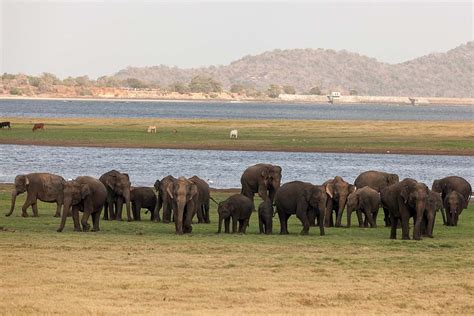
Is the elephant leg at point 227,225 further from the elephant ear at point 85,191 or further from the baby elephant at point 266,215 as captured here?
the elephant ear at point 85,191

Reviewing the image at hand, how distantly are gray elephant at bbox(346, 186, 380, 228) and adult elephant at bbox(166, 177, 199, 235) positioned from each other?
502cm

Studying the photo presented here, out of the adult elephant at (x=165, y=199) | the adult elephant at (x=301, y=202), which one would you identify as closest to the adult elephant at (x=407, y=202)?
the adult elephant at (x=301, y=202)

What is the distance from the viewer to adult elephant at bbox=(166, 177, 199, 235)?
2817 centimetres

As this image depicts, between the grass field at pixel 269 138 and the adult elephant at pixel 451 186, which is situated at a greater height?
the adult elephant at pixel 451 186

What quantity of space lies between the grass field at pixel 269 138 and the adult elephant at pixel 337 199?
41.8 meters

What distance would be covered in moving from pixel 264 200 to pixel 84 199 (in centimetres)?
486

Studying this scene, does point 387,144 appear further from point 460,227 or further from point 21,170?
point 460,227

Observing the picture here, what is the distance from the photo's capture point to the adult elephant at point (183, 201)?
28.2 metres

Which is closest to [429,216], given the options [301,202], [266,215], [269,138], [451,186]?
[301,202]

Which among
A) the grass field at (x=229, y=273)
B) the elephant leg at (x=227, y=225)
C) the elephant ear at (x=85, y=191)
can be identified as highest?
the elephant ear at (x=85, y=191)

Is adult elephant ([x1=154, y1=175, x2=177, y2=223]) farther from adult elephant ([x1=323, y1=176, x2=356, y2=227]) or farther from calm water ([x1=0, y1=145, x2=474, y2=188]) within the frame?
calm water ([x1=0, y1=145, x2=474, y2=188])

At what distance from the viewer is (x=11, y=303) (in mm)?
17422

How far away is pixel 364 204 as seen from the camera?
3194 centimetres

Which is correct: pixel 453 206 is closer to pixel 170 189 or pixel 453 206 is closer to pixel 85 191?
pixel 170 189
